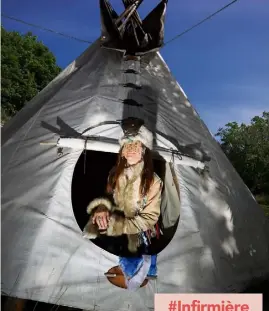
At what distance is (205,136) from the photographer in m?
4.16

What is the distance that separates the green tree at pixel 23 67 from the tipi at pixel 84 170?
51.0 ft

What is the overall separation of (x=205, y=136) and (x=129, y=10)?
81.9 inches

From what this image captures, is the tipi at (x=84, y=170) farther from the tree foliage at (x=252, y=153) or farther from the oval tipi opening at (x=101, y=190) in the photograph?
the tree foliage at (x=252, y=153)

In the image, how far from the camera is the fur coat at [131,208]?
3469 millimetres

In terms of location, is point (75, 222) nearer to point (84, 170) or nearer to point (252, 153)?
point (84, 170)

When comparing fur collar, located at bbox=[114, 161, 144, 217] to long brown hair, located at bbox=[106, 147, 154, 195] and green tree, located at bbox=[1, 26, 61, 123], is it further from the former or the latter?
green tree, located at bbox=[1, 26, 61, 123]

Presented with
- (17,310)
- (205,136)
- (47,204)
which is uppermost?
(205,136)

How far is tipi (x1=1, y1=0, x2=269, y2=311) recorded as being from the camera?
3031 millimetres

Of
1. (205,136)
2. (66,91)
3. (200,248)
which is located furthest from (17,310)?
(205,136)

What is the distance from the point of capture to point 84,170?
3867 mm

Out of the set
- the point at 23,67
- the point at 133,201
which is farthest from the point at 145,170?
the point at 23,67

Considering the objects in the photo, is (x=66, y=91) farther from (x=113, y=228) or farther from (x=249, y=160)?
(x=249, y=160)

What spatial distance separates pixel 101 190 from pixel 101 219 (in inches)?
72.1

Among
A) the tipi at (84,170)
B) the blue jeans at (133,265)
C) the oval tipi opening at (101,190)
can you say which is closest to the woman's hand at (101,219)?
the oval tipi opening at (101,190)
